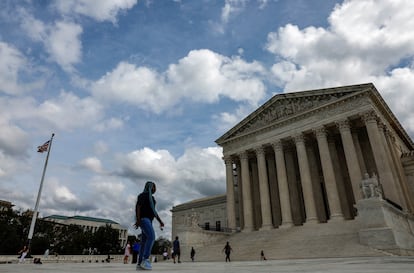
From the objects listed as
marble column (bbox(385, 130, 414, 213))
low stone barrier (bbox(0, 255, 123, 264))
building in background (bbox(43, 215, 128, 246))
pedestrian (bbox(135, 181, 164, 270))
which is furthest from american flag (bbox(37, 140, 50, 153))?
building in background (bbox(43, 215, 128, 246))

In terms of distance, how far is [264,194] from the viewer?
34531 millimetres

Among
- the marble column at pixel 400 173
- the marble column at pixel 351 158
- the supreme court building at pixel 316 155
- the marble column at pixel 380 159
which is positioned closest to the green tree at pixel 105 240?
the supreme court building at pixel 316 155

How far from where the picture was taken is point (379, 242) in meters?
18.1

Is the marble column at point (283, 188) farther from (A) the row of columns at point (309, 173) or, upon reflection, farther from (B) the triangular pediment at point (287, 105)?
(B) the triangular pediment at point (287, 105)

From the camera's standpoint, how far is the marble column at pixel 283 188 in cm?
3147

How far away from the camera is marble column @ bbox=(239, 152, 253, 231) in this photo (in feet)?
115

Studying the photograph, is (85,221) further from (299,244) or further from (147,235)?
(147,235)

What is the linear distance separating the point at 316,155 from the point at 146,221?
1323 inches

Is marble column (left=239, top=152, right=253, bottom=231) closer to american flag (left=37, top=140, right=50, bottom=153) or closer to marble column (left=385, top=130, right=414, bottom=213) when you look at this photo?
marble column (left=385, top=130, right=414, bottom=213)

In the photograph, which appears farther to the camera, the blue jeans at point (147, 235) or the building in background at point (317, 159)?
the building in background at point (317, 159)

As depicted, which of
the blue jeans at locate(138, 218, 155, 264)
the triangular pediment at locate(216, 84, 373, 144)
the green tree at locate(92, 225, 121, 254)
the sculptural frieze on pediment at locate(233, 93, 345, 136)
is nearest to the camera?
the blue jeans at locate(138, 218, 155, 264)

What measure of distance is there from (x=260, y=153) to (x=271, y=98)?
7138 mm

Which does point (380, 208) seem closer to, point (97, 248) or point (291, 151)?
point (291, 151)

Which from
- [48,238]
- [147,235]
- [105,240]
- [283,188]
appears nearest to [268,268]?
[147,235]
